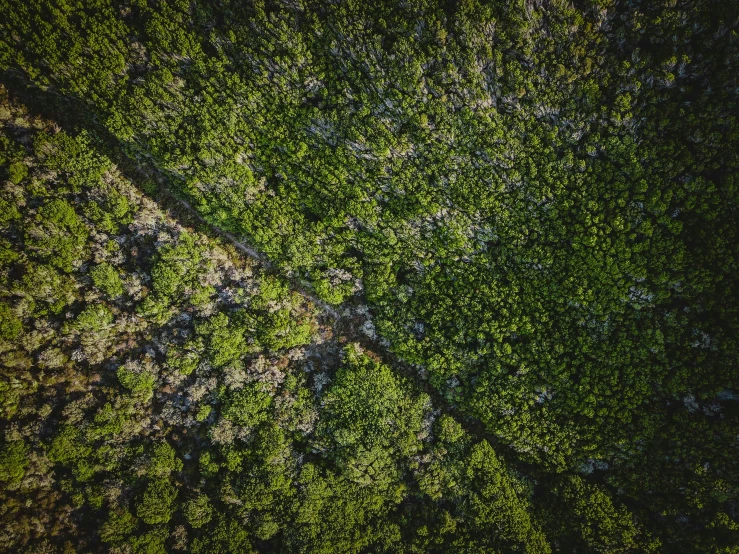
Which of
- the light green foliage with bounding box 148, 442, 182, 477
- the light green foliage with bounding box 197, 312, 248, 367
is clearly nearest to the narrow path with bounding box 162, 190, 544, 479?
the light green foliage with bounding box 197, 312, 248, 367

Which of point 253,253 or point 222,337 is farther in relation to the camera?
point 253,253

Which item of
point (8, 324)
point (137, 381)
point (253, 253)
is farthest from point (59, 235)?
point (253, 253)

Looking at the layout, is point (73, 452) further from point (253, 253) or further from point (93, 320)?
point (253, 253)

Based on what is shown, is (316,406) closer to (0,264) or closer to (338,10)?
(0,264)

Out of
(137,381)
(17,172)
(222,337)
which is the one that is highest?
(17,172)

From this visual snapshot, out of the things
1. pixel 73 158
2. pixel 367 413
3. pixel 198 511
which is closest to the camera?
pixel 73 158
